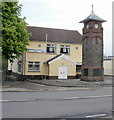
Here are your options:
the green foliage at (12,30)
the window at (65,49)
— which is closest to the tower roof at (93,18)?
the window at (65,49)

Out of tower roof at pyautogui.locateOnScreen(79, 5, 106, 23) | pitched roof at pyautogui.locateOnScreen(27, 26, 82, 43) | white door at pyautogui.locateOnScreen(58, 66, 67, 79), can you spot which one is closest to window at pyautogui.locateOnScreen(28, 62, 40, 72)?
white door at pyautogui.locateOnScreen(58, 66, 67, 79)

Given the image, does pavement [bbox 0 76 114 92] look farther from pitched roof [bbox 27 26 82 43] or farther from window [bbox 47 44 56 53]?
pitched roof [bbox 27 26 82 43]

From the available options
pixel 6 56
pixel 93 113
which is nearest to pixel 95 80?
pixel 6 56

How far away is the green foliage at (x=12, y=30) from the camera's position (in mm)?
23094

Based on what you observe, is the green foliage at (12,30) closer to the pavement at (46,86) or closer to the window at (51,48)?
the pavement at (46,86)

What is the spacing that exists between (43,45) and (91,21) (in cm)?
959

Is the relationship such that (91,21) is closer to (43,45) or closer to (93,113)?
(43,45)

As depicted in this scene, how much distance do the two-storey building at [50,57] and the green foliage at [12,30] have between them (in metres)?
7.61

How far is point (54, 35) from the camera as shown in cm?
3756

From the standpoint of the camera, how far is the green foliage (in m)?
23.1

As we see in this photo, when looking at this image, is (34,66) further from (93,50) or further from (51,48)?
(93,50)

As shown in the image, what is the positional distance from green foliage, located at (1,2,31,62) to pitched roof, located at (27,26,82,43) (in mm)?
8629

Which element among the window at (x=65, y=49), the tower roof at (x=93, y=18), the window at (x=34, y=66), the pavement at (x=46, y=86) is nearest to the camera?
the pavement at (x=46, y=86)

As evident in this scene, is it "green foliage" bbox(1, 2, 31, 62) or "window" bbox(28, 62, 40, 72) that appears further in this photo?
"window" bbox(28, 62, 40, 72)
